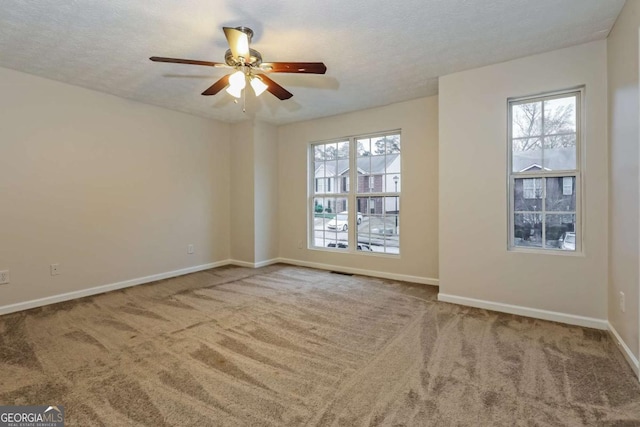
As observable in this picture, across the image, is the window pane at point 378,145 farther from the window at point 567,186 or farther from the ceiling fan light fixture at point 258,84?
the ceiling fan light fixture at point 258,84

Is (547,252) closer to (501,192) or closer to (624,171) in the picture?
(501,192)

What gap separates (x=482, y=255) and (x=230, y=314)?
2.71 meters

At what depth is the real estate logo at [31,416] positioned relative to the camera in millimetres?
1651

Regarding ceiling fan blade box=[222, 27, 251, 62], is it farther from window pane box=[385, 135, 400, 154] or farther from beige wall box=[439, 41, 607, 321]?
window pane box=[385, 135, 400, 154]

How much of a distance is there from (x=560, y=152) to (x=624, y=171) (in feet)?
2.55

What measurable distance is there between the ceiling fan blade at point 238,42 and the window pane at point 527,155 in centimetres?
278

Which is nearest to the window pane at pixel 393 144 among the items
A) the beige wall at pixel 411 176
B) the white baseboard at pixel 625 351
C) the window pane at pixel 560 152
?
the beige wall at pixel 411 176

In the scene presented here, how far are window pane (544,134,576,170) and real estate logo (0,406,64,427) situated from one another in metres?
4.22

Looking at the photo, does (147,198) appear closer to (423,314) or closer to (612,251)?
(423,314)

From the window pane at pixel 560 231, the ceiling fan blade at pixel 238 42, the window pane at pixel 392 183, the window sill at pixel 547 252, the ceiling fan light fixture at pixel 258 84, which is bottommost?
the window sill at pixel 547 252

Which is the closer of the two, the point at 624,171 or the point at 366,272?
the point at 624,171

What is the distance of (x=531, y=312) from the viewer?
3.06 m

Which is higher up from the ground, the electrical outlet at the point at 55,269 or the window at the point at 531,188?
the window at the point at 531,188

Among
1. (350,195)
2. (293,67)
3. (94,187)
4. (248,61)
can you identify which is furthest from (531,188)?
(94,187)
